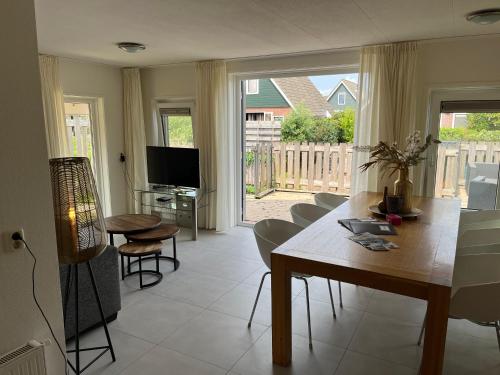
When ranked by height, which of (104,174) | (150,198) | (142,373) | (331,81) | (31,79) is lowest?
(142,373)

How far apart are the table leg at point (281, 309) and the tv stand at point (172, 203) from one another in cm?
291

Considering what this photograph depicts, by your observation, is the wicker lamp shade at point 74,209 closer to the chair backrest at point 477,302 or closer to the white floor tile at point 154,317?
the white floor tile at point 154,317

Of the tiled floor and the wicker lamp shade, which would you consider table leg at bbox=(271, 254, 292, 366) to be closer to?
the tiled floor

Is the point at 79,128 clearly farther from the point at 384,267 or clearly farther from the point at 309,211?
the point at 384,267

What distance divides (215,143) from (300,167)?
65.3 inches

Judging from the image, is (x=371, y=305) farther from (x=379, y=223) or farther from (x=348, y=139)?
(x=348, y=139)

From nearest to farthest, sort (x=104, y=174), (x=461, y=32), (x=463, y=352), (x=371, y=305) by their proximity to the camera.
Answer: (x=463, y=352), (x=371, y=305), (x=461, y=32), (x=104, y=174)

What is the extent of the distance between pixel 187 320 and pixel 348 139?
3913 millimetres

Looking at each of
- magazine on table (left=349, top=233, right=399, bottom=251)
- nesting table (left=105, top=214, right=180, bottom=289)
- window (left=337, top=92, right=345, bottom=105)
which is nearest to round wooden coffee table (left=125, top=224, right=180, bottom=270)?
nesting table (left=105, top=214, right=180, bottom=289)

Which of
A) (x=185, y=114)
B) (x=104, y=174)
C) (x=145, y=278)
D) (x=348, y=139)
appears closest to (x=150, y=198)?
(x=104, y=174)

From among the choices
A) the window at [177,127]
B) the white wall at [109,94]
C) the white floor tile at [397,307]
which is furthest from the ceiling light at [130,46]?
the white floor tile at [397,307]

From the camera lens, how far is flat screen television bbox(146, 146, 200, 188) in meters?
5.16

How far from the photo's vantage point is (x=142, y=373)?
2.35 metres

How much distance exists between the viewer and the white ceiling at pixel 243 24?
2.73 meters
